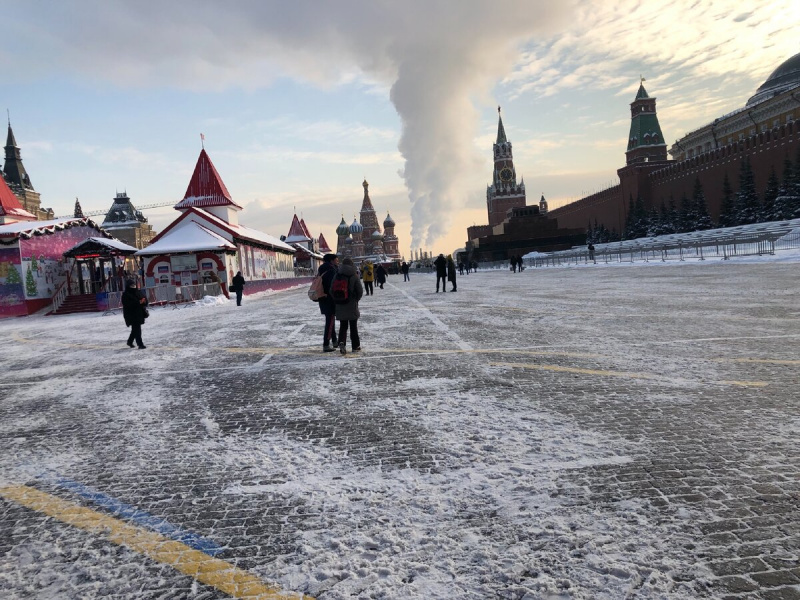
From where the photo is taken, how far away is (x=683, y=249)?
35.6m

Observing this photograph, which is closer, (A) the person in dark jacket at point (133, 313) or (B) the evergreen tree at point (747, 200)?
(A) the person in dark jacket at point (133, 313)

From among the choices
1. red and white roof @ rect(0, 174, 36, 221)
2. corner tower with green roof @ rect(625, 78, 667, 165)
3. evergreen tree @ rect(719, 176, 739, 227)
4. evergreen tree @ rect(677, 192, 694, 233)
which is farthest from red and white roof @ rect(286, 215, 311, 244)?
corner tower with green roof @ rect(625, 78, 667, 165)

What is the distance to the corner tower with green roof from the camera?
90.9m

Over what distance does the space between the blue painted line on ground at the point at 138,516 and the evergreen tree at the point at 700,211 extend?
70.6 m

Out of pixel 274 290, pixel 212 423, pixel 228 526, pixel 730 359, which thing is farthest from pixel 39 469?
pixel 274 290

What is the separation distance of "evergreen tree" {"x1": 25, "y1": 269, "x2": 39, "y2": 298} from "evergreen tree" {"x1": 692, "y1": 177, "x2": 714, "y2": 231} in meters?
65.8

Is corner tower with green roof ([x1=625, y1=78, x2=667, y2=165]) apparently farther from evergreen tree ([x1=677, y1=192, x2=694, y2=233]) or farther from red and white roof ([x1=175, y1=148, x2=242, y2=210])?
red and white roof ([x1=175, y1=148, x2=242, y2=210])

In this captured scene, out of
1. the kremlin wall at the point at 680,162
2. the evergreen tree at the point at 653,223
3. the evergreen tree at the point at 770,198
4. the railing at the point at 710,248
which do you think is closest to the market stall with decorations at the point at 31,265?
the railing at the point at 710,248

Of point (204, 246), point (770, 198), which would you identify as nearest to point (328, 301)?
point (204, 246)

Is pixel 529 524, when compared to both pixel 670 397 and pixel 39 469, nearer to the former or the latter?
pixel 670 397

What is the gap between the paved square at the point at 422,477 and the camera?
2352 millimetres

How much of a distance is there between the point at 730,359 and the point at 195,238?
2742 cm

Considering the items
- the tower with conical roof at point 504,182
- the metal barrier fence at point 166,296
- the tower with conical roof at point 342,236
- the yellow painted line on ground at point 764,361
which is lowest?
the yellow painted line on ground at point 764,361

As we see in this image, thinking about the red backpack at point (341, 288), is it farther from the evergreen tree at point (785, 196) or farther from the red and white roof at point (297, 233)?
the red and white roof at point (297, 233)
